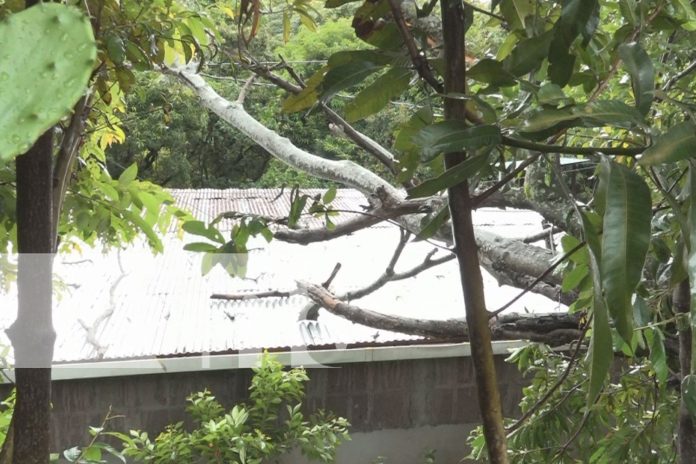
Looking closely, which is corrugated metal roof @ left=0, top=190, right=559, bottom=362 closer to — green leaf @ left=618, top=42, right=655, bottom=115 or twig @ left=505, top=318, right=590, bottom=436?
twig @ left=505, top=318, right=590, bottom=436

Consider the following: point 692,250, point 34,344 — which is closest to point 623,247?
point 692,250

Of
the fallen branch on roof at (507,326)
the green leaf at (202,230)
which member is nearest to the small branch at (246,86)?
the fallen branch on roof at (507,326)

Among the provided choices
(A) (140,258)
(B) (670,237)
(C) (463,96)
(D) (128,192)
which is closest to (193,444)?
(A) (140,258)

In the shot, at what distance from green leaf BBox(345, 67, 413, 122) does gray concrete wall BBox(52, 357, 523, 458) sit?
111cm

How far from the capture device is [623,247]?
20 centimetres

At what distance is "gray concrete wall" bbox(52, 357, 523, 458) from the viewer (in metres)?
1.36

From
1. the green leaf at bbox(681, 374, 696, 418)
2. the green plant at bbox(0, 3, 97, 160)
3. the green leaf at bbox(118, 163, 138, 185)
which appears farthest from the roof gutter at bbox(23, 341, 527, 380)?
the green plant at bbox(0, 3, 97, 160)

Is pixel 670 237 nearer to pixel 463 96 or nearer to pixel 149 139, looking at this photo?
pixel 463 96

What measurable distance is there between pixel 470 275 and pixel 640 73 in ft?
0.37

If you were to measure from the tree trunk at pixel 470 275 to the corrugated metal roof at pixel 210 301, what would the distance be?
2.49ft

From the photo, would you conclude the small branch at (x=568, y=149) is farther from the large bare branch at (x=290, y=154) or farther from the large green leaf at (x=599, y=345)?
the large bare branch at (x=290, y=154)

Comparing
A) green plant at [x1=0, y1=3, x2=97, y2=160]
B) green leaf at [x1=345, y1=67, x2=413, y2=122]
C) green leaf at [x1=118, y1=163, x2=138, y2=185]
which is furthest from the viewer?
green leaf at [x1=118, y1=163, x2=138, y2=185]

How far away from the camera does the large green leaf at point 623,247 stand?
0.20 meters

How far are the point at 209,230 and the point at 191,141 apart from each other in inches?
57.3
